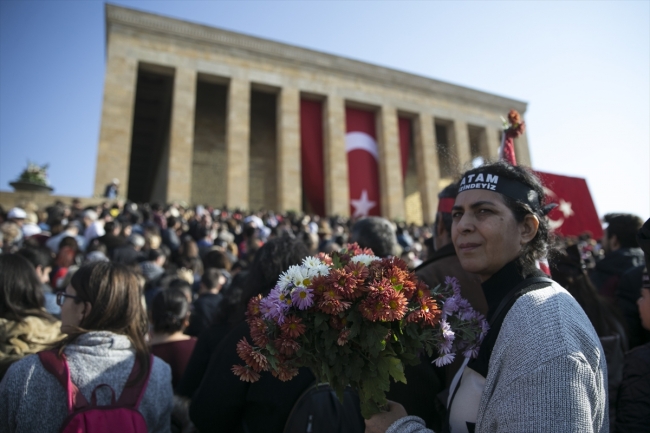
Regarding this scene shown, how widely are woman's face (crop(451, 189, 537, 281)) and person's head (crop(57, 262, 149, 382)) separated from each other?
1.74 m

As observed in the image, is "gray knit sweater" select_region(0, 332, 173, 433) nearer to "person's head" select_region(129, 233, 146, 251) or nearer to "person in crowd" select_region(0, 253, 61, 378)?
"person in crowd" select_region(0, 253, 61, 378)

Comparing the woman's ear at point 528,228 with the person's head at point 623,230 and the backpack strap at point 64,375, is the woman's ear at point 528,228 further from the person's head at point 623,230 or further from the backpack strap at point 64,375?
the person's head at point 623,230

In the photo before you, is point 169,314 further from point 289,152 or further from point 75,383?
point 289,152

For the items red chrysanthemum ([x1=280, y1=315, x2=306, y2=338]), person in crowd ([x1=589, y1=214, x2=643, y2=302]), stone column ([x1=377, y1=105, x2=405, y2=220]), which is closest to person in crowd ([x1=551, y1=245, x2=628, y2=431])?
person in crowd ([x1=589, y1=214, x2=643, y2=302])

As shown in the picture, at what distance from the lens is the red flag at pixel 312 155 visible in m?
22.1

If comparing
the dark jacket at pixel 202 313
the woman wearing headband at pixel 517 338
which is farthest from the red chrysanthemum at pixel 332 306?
the dark jacket at pixel 202 313

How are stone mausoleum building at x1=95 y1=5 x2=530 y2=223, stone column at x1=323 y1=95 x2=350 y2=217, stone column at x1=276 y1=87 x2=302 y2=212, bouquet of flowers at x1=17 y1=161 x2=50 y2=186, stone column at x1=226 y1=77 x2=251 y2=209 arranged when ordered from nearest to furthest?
bouquet of flowers at x1=17 y1=161 x2=50 y2=186
stone mausoleum building at x1=95 y1=5 x2=530 y2=223
stone column at x1=226 y1=77 x2=251 y2=209
stone column at x1=276 y1=87 x2=302 y2=212
stone column at x1=323 y1=95 x2=350 y2=217

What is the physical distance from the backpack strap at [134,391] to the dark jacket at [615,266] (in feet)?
11.6

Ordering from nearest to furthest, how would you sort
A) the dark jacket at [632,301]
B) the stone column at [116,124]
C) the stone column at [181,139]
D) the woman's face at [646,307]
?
the woman's face at [646,307], the dark jacket at [632,301], the stone column at [116,124], the stone column at [181,139]

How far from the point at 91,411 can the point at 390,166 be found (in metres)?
21.5

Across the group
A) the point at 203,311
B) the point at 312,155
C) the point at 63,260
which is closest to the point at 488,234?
the point at 203,311

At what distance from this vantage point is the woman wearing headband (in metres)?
1.22

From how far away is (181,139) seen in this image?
19391 millimetres

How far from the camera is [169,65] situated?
65.7 ft
